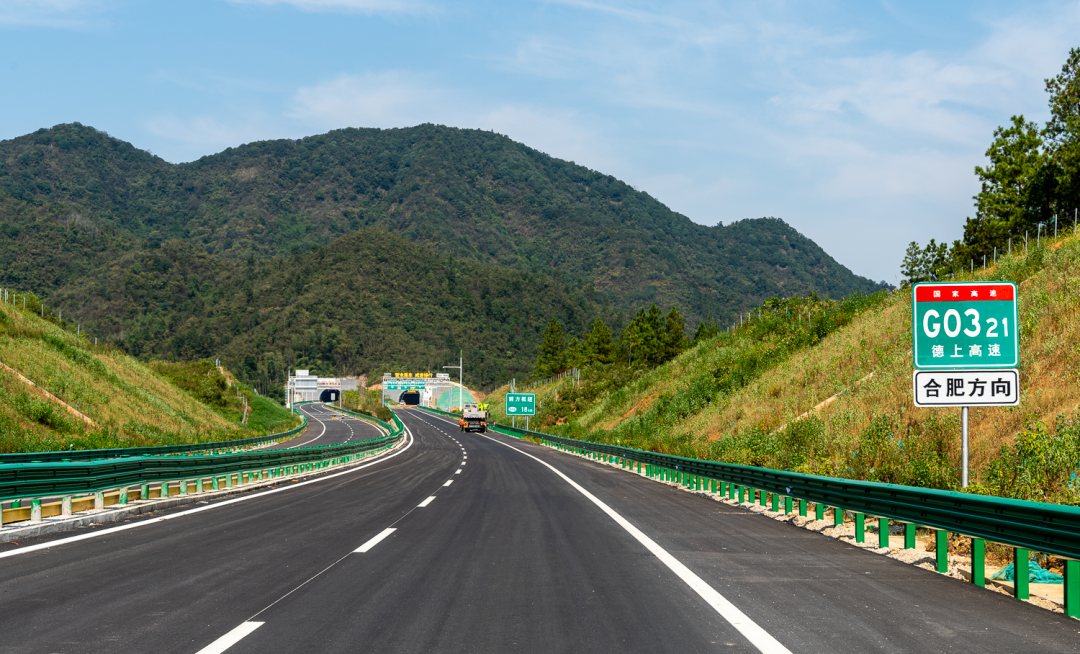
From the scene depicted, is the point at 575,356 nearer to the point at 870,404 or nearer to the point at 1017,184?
the point at 1017,184

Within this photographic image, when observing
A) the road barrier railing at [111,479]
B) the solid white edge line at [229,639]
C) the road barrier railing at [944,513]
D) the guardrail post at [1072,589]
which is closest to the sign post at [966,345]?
the road barrier railing at [944,513]

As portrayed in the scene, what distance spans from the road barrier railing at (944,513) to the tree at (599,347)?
347 feet

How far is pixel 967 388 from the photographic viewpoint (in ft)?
38.3

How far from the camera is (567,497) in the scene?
19547 mm

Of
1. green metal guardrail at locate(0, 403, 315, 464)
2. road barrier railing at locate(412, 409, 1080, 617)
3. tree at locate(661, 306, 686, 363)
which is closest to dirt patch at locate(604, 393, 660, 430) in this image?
green metal guardrail at locate(0, 403, 315, 464)

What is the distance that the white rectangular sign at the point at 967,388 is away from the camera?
11.5 m

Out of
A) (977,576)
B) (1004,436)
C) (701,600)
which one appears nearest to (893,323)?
(1004,436)

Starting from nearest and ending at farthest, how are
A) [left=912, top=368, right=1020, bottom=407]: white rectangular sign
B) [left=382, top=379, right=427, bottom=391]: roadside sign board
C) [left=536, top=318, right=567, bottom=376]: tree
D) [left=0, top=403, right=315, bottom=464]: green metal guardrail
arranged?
1. [left=912, top=368, right=1020, bottom=407]: white rectangular sign
2. [left=0, top=403, right=315, bottom=464]: green metal guardrail
3. [left=536, top=318, right=567, bottom=376]: tree
4. [left=382, top=379, right=427, bottom=391]: roadside sign board

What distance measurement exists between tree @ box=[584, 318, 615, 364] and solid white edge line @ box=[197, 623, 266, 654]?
389 feet

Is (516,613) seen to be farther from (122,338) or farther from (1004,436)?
(122,338)

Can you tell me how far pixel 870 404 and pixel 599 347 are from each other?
336 ft

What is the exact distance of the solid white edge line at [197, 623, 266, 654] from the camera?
558 cm

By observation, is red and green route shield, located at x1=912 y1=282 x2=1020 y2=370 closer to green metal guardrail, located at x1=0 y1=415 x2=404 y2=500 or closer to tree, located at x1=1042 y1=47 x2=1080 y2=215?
green metal guardrail, located at x1=0 y1=415 x2=404 y2=500

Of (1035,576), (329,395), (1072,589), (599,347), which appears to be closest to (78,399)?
(1035,576)
